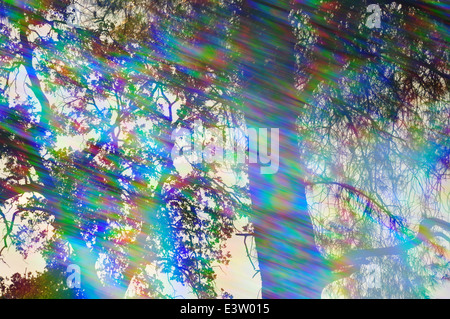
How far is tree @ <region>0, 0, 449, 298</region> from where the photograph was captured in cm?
277

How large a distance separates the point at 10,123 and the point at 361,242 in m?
3.73

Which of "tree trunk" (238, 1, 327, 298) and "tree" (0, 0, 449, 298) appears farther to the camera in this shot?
"tree" (0, 0, 449, 298)

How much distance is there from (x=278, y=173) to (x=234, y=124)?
118cm

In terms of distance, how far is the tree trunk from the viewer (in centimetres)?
250

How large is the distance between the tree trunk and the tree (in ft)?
0.03

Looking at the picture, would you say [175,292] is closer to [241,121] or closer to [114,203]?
[114,203]

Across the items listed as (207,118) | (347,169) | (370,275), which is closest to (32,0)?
(207,118)

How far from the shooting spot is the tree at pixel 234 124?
277 centimetres

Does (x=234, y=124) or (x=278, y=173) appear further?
(x=234, y=124)

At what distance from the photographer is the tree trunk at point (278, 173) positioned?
250cm

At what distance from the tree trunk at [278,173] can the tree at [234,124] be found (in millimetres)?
11

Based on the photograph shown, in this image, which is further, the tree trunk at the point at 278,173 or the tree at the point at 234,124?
the tree at the point at 234,124

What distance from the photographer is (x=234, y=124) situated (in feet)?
12.1

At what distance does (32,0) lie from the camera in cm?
410
